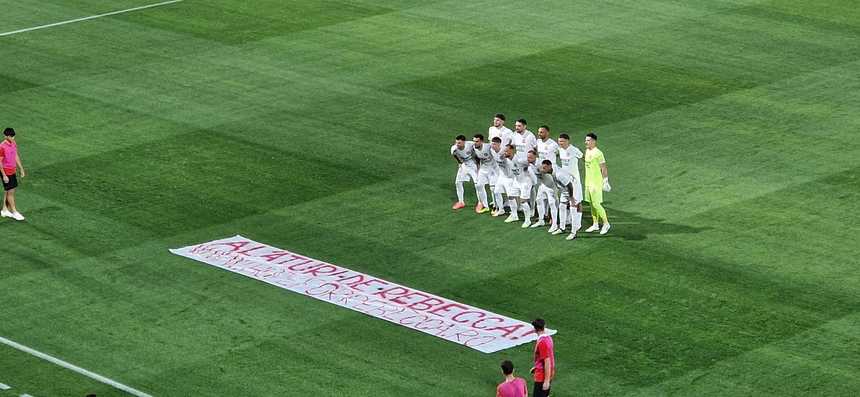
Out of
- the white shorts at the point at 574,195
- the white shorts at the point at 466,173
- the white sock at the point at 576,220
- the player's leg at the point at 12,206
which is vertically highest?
the white shorts at the point at 574,195

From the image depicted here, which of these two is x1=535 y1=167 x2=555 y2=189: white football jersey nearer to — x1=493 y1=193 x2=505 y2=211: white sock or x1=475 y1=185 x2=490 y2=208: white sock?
x1=493 y1=193 x2=505 y2=211: white sock

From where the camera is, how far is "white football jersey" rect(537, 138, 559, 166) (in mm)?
37031

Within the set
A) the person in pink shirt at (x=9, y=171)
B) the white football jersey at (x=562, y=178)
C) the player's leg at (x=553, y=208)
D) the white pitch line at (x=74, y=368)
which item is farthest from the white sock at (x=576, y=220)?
the person in pink shirt at (x=9, y=171)

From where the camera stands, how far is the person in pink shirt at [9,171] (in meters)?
37.4

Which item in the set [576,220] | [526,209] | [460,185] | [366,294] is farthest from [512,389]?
[460,185]

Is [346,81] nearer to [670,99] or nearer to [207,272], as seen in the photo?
[670,99]

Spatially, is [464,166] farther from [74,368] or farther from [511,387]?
[511,387]

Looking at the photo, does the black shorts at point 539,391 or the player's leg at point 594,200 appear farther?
the player's leg at point 594,200

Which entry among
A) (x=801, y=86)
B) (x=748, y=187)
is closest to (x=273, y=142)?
(x=748, y=187)

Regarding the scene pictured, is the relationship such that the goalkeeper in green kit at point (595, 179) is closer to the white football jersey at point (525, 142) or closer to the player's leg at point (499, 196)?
the white football jersey at point (525, 142)

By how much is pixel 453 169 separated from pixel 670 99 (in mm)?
8331

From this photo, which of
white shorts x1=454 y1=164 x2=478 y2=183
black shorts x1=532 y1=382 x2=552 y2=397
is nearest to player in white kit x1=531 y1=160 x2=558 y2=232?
white shorts x1=454 y1=164 x2=478 y2=183

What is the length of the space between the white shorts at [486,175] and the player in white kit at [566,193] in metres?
1.92

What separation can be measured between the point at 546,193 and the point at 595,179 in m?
1.21
